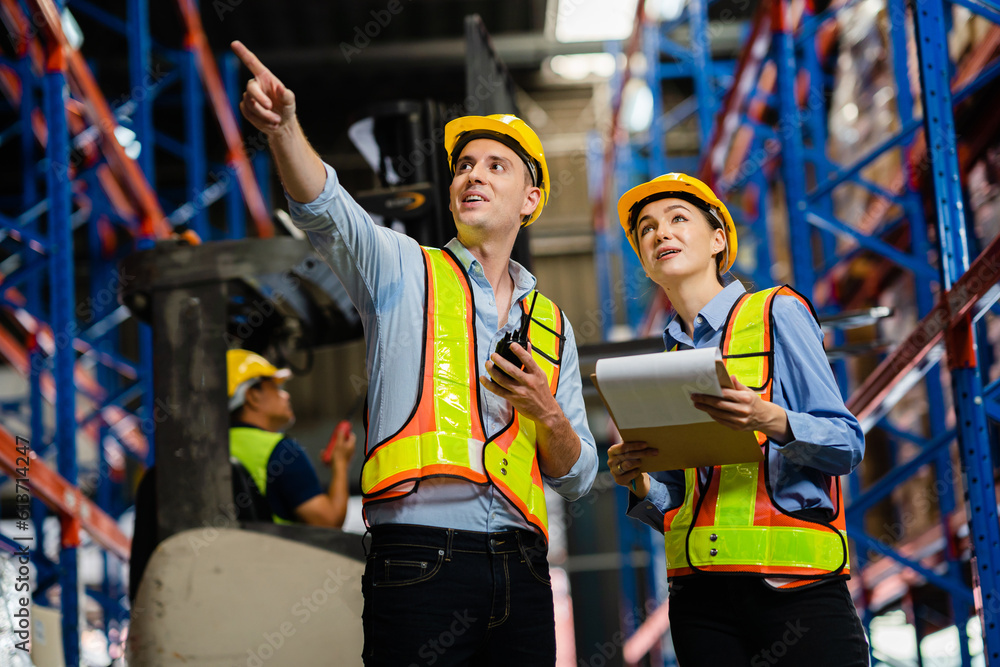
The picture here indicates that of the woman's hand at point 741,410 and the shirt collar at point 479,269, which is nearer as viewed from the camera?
the woman's hand at point 741,410

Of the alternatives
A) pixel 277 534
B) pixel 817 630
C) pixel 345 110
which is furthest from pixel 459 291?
pixel 345 110

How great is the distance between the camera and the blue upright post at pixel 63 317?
4719 mm

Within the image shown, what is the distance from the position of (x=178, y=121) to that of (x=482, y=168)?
52.4ft

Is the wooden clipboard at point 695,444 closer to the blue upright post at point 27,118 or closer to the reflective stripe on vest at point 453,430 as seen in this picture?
the reflective stripe on vest at point 453,430

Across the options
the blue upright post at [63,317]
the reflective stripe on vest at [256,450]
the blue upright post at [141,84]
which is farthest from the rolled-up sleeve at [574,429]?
the blue upright post at [141,84]

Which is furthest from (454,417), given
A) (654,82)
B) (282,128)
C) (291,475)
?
(654,82)

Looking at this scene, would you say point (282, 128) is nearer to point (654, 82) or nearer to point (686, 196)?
point (686, 196)

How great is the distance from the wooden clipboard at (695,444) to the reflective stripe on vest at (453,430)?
0.80 ft

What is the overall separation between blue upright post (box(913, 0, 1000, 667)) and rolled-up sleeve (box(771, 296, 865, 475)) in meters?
1.02

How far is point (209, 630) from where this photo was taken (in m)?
3.45

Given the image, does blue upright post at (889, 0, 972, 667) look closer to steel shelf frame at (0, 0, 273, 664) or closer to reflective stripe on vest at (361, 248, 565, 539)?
reflective stripe on vest at (361, 248, 565, 539)

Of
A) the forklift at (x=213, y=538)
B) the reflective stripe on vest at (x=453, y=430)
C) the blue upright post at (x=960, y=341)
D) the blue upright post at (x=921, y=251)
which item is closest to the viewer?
the reflective stripe on vest at (x=453, y=430)

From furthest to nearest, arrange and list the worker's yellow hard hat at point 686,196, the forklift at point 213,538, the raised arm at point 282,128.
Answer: the forklift at point 213,538 < the worker's yellow hard hat at point 686,196 < the raised arm at point 282,128

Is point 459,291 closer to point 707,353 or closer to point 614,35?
point 707,353
